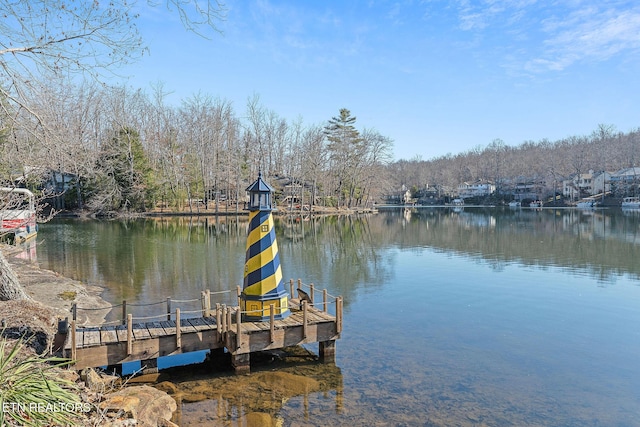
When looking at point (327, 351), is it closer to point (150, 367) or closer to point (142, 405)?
point (150, 367)

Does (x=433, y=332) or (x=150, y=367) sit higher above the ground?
(x=150, y=367)

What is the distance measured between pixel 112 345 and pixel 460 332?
27.3ft

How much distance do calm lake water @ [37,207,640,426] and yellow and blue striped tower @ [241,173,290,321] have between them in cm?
122

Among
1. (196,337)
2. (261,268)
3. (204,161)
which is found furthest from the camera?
(204,161)

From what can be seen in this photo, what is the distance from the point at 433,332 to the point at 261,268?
5.15 metres

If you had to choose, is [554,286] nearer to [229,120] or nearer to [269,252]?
[269,252]

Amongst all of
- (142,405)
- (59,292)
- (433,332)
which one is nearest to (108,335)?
(142,405)

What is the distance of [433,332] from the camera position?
1160cm

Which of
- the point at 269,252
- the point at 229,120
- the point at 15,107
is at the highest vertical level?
the point at 229,120

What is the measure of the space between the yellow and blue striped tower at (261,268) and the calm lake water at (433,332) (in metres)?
1.22

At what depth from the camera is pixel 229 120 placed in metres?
65.1

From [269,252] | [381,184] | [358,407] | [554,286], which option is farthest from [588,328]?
[381,184]

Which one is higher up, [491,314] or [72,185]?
[72,185]

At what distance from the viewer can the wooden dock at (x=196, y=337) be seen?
7.69 metres
